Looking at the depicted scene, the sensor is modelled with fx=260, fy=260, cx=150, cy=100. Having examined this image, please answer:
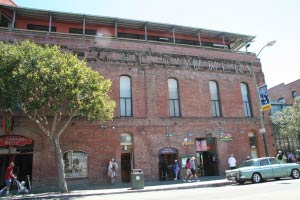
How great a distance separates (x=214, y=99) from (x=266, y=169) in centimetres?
910

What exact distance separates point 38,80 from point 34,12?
10.1m

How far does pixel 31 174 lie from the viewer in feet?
59.5

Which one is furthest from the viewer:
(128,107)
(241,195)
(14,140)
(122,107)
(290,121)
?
(290,121)

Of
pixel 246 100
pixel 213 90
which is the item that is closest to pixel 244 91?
pixel 246 100

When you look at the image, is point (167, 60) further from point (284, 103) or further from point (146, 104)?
point (284, 103)

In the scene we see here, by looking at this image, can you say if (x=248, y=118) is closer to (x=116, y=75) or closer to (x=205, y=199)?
(x=116, y=75)

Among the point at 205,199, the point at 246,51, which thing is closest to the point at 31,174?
the point at 205,199

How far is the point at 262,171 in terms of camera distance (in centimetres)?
1570

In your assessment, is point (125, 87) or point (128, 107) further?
point (125, 87)

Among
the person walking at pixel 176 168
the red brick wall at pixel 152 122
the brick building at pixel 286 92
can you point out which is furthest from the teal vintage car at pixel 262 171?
the brick building at pixel 286 92

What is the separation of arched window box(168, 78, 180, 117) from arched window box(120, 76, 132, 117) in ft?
11.6

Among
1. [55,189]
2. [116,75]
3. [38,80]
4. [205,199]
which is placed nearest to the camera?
[205,199]

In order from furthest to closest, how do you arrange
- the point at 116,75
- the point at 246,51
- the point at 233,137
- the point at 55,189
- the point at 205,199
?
the point at 246,51 → the point at 233,137 → the point at 116,75 → the point at 55,189 → the point at 205,199

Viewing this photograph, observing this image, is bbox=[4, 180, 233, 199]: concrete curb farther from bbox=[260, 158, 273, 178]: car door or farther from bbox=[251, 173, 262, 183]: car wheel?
bbox=[260, 158, 273, 178]: car door
